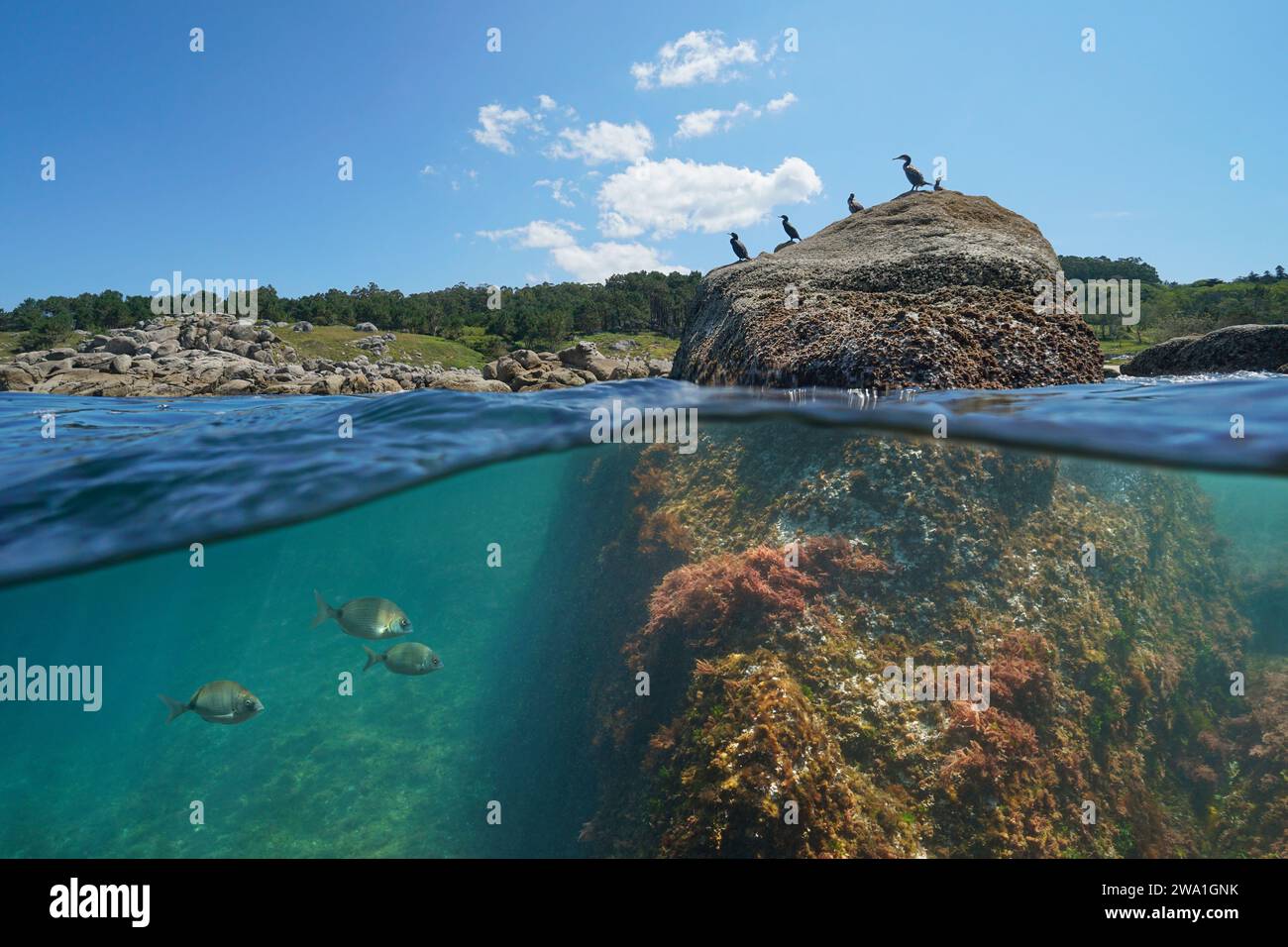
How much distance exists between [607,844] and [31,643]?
20.4 meters

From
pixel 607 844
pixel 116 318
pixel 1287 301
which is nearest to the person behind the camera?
pixel 607 844

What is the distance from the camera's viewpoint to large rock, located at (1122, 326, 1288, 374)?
921 cm

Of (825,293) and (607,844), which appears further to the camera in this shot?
(825,293)

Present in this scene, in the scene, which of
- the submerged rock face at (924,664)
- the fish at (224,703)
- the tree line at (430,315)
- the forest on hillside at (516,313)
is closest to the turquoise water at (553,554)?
the submerged rock face at (924,664)

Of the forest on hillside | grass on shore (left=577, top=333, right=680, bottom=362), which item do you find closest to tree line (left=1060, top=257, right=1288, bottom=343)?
the forest on hillside

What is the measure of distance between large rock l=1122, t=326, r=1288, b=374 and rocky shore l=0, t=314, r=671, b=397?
1382 centimetres

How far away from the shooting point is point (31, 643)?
16.4m

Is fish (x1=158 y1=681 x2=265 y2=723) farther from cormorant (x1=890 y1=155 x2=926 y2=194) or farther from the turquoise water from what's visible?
cormorant (x1=890 y1=155 x2=926 y2=194)

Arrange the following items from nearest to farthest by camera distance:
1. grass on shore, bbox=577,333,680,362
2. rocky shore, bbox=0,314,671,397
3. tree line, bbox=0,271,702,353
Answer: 1. rocky shore, bbox=0,314,671,397
2. grass on shore, bbox=577,333,680,362
3. tree line, bbox=0,271,702,353

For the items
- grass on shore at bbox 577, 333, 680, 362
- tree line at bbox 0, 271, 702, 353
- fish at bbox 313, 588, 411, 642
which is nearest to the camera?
fish at bbox 313, 588, 411, 642

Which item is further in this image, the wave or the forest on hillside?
the forest on hillside

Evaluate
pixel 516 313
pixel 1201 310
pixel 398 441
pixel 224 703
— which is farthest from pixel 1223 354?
pixel 516 313
